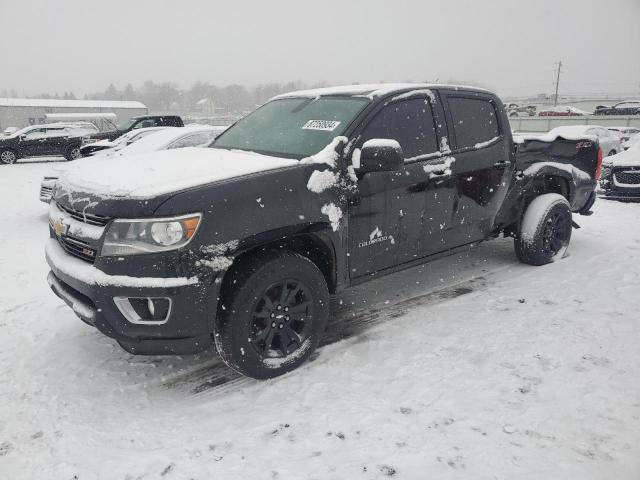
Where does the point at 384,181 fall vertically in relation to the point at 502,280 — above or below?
above

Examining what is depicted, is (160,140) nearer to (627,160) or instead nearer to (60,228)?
(60,228)

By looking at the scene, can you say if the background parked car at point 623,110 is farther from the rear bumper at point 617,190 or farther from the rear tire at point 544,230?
the rear tire at point 544,230

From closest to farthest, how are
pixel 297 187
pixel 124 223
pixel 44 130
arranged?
1. pixel 124 223
2. pixel 297 187
3. pixel 44 130

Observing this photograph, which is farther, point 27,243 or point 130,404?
point 27,243

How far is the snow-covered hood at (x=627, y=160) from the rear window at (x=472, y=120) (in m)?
6.62

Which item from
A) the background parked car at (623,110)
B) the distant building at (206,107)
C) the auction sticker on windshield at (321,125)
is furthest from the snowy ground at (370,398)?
the distant building at (206,107)

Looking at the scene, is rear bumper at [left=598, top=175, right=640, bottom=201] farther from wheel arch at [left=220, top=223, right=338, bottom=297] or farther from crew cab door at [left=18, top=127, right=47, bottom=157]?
crew cab door at [left=18, top=127, right=47, bottom=157]

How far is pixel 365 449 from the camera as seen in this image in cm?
251

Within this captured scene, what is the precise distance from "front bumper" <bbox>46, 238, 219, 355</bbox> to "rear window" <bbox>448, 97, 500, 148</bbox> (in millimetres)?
2645

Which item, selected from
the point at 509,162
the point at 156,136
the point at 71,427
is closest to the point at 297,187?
the point at 71,427

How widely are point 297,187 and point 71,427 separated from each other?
1.95 metres

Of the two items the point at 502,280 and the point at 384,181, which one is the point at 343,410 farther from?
the point at 502,280

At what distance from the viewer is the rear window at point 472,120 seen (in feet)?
13.9

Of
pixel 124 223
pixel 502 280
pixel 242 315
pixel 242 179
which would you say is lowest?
pixel 502 280
